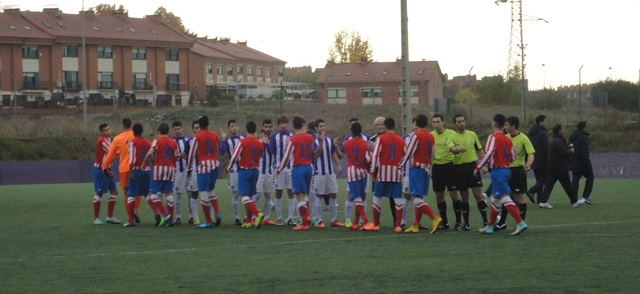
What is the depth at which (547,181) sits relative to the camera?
23422 mm

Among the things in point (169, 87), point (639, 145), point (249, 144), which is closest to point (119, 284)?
point (249, 144)

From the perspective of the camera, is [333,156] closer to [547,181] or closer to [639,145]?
[547,181]

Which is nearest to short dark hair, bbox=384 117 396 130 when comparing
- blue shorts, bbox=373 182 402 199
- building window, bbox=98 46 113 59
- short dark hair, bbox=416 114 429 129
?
short dark hair, bbox=416 114 429 129

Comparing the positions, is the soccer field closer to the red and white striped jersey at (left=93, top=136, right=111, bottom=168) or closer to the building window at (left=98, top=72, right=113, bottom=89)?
the red and white striped jersey at (left=93, top=136, right=111, bottom=168)

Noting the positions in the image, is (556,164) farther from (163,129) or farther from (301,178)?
(163,129)

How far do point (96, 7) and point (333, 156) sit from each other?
122637 millimetres

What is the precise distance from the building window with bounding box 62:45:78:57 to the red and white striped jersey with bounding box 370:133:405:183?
232 feet

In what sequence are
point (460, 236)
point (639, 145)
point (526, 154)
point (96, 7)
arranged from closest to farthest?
1. point (460, 236)
2. point (526, 154)
3. point (639, 145)
4. point (96, 7)

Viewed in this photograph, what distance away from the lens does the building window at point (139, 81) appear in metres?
88.2

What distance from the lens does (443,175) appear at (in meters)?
17.2

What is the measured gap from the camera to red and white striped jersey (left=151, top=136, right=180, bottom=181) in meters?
19.4

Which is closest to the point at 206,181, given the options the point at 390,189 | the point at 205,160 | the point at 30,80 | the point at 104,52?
the point at 205,160

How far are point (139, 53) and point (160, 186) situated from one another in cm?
7123

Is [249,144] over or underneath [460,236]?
over
